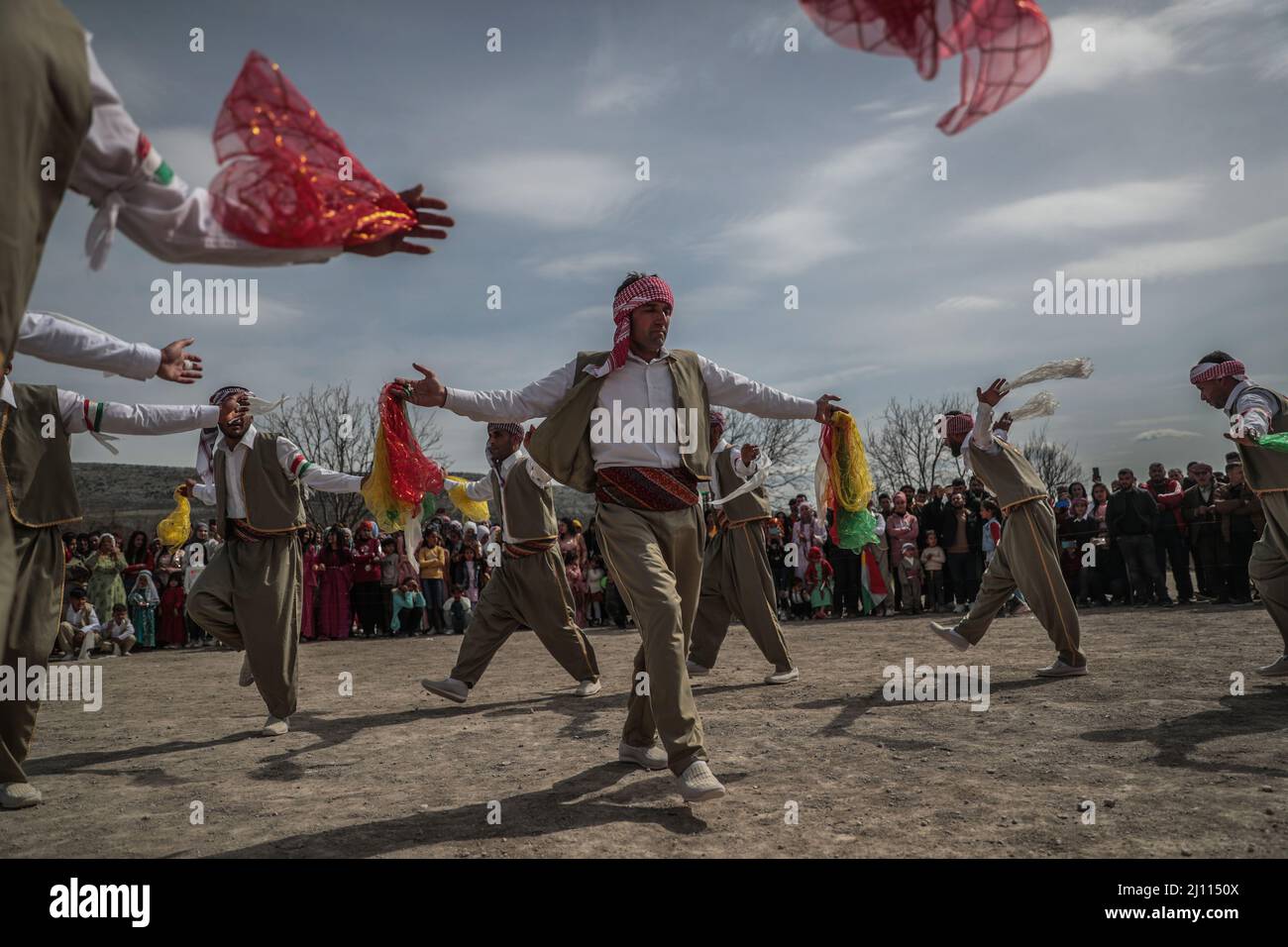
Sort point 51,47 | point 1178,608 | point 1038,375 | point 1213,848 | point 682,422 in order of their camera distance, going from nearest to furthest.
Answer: point 51,47 → point 1213,848 → point 682,422 → point 1038,375 → point 1178,608

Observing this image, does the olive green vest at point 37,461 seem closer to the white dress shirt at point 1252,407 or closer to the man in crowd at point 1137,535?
the white dress shirt at point 1252,407

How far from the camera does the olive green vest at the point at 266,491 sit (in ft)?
23.4

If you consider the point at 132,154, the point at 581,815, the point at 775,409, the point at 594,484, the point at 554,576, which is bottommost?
the point at 581,815

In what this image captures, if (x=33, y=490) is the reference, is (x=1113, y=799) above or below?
below

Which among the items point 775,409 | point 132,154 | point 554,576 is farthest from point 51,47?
point 554,576

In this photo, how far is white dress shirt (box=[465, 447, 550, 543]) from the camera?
8492 millimetres

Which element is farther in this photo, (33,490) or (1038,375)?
(1038,375)

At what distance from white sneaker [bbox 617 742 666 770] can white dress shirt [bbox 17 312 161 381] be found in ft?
10.1

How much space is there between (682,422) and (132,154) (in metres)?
2.84

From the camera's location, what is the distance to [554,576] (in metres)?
8.33

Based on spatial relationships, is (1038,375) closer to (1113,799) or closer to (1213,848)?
(1113,799)

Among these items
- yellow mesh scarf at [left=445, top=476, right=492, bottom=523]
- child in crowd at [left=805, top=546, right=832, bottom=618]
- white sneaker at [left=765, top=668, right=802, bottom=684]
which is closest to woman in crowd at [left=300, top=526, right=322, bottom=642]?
child in crowd at [left=805, top=546, right=832, bottom=618]

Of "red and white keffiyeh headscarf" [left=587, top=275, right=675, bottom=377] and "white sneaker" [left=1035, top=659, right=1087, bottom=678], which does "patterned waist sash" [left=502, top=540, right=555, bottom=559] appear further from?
"white sneaker" [left=1035, top=659, right=1087, bottom=678]

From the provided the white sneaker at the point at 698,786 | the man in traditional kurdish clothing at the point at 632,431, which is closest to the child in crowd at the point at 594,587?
the man in traditional kurdish clothing at the point at 632,431
